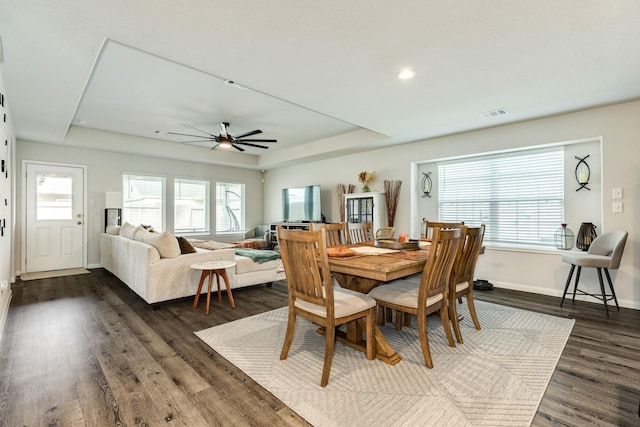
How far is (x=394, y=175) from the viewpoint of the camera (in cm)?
577

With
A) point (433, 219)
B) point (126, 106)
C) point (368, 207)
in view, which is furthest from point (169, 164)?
point (433, 219)

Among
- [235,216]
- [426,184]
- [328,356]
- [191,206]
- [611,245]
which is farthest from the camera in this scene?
[235,216]

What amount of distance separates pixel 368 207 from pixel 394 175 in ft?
2.48

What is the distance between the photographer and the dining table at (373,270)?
2.09 metres

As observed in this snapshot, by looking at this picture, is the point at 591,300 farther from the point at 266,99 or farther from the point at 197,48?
the point at 197,48

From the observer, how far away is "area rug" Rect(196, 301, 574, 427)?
1737 millimetres

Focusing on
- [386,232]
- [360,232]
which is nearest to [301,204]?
[386,232]

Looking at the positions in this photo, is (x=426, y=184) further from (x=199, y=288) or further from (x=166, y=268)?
(x=166, y=268)

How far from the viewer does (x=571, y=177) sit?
4168mm

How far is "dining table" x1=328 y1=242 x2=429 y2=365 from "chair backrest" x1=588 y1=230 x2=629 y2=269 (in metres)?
2.24

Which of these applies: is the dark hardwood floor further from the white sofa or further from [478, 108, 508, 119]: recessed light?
[478, 108, 508, 119]: recessed light

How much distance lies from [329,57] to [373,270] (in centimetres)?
174

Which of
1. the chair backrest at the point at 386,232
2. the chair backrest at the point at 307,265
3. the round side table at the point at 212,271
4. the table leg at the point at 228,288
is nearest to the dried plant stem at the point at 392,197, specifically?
the chair backrest at the point at 386,232

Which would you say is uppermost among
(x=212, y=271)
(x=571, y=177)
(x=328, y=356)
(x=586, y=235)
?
(x=571, y=177)
